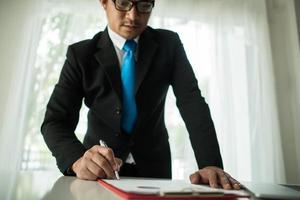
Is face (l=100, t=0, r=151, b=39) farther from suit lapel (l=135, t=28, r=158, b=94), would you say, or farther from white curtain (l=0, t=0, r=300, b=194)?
white curtain (l=0, t=0, r=300, b=194)

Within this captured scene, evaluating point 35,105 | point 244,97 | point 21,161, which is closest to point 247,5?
point 244,97

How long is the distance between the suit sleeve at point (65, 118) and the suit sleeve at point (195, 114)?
342 mm

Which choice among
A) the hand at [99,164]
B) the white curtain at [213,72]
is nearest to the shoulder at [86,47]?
the hand at [99,164]

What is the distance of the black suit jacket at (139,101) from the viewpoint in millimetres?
858

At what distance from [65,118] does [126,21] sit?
0.37 m

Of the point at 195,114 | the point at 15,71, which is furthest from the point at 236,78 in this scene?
the point at 15,71

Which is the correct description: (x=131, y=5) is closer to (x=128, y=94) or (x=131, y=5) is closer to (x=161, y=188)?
(x=128, y=94)

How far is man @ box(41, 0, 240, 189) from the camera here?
0.87m

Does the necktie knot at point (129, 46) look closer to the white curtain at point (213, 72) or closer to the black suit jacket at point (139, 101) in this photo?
the black suit jacket at point (139, 101)

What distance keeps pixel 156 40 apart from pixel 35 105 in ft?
3.33

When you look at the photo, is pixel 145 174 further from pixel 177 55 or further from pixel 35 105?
pixel 35 105

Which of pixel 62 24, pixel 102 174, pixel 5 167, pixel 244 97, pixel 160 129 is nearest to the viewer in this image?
pixel 102 174

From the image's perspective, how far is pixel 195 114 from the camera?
92cm

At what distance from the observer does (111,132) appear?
3.00 ft
